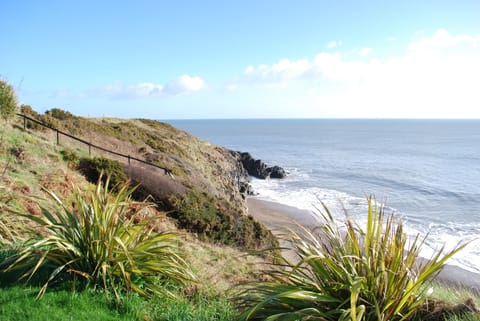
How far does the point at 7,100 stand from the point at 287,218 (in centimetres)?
1631

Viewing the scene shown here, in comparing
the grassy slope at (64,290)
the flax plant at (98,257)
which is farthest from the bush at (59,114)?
the flax plant at (98,257)

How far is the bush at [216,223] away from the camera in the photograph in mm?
12422

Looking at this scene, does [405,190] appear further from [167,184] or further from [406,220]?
[167,184]

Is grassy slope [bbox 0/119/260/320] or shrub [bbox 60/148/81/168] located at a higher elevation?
shrub [bbox 60/148/81/168]

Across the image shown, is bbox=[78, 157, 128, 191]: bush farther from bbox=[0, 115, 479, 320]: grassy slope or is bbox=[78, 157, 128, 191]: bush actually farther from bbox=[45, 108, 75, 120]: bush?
bbox=[45, 108, 75, 120]: bush

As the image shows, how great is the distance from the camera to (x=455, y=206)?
1016 inches

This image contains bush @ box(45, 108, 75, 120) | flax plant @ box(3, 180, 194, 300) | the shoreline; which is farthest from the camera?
bush @ box(45, 108, 75, 120)

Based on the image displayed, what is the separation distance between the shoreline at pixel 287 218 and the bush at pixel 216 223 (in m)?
2.29

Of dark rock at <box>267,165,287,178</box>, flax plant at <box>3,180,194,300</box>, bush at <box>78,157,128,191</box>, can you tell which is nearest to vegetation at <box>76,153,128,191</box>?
bush at <box>78,157,128,191</box>

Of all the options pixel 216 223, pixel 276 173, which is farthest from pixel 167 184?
pixel 276 173

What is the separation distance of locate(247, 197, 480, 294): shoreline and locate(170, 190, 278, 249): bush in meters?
2.29

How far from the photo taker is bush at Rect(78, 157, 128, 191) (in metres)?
12.7

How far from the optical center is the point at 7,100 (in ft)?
36.9

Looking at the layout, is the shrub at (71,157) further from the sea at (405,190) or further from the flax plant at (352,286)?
the flax plant at (352,286)
